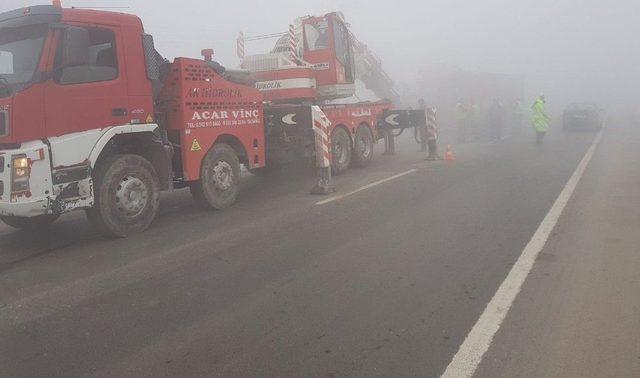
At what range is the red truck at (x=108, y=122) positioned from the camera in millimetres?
5230

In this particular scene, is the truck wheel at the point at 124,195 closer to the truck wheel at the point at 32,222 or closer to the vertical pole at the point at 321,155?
the truck wheel at the point at 32,222

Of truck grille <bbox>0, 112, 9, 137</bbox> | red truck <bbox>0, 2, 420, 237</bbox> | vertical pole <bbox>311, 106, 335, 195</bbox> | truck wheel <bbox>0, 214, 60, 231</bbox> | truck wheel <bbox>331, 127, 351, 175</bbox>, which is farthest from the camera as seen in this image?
truck wheel <bbox>331, 127, 351, 175</bbox>

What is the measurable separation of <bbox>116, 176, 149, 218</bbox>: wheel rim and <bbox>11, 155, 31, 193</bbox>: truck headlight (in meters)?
1.06

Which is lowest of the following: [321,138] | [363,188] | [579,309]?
[579,309]

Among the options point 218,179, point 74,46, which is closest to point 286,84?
point 218,179

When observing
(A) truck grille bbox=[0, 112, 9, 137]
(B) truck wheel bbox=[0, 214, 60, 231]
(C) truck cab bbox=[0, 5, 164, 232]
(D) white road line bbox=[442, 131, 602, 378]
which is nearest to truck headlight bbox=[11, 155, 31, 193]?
(C) truck cab bbox=[0, 5, 164, 232]

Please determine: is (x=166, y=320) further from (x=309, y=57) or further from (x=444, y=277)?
(x=309, y=57)

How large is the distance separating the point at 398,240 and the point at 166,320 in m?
2.77

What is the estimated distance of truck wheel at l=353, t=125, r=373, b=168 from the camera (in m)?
12.1

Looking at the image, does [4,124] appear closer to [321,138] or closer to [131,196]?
[131,196]

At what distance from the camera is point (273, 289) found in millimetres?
4266

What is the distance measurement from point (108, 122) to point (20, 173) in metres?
1.12

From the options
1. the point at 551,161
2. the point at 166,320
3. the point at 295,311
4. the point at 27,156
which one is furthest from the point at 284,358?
the point at 551,161

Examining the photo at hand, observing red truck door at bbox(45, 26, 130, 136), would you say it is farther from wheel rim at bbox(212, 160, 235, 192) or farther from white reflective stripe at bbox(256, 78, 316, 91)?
white reflective stripe at bbox(256, 78, 316, 91)
